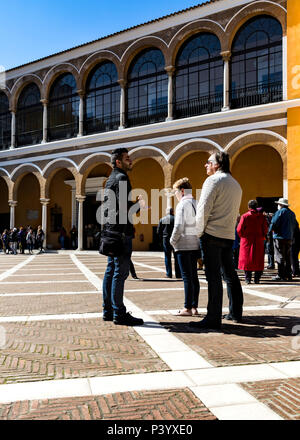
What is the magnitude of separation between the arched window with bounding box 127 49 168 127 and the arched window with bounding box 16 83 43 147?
7.36m

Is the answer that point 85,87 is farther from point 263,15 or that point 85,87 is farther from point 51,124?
point 263,15

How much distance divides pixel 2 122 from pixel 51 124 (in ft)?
16.3

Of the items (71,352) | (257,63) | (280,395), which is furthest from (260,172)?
(280,395)

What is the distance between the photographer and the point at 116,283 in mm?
4719

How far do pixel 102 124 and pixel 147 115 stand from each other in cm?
317

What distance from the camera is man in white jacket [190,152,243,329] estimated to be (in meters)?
4.46

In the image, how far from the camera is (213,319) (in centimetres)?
446

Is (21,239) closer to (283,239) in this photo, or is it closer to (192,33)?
(192,33)

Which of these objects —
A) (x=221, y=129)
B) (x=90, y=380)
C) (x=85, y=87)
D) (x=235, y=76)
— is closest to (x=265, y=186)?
(x=221, y=129)

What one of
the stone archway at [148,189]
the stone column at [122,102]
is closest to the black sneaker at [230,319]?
the stone column at [122,102]

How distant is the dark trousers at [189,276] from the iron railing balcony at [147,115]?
16.3 metres

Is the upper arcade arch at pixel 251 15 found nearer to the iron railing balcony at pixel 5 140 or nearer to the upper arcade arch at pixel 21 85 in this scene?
the upper arcade arch at pixel 21 85

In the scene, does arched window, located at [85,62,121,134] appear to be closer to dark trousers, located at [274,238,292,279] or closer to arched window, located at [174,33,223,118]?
arched window, located at [174,33,223,118]

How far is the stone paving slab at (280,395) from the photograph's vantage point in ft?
7.89
